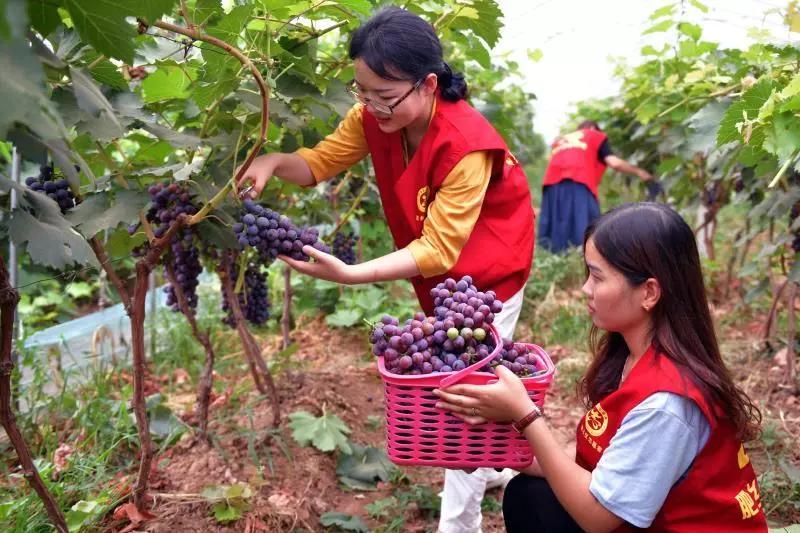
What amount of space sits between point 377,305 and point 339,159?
2075mm

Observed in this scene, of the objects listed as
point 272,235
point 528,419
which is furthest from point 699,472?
point 272,235

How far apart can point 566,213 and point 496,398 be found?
530 centimetres

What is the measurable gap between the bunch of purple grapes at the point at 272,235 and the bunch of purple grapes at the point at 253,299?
104 centimetres

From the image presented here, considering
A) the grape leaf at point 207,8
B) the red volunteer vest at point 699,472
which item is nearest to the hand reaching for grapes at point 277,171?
the grape leaf at point 207,8

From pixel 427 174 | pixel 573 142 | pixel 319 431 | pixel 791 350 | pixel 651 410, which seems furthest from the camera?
pixel 573 142

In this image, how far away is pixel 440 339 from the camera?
1.74 m

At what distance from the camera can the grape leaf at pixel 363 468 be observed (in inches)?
115

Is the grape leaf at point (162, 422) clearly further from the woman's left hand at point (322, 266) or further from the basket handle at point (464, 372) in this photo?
the basket handle at point (464, 372)

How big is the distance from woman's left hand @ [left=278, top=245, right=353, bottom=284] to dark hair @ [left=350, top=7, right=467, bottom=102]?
0.51 m

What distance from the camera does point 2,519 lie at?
214cm

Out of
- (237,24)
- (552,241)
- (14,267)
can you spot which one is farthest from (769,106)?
(552,241)

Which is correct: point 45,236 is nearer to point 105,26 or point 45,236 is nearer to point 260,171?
point 105,26

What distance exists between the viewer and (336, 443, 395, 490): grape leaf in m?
2.92

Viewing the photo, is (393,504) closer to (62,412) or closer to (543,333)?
(62,412)
